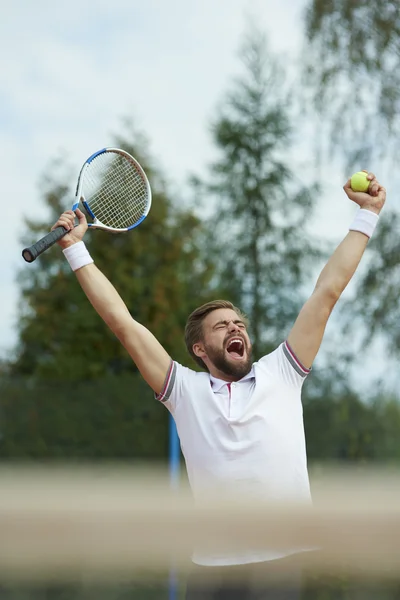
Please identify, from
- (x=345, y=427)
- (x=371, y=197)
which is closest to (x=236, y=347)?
(x=371, y=197)

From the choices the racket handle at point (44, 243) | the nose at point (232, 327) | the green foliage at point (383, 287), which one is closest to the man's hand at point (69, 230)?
the racket handle at point (44, 243)

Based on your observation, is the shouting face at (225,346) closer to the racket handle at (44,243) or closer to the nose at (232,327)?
the nose at (232,327)

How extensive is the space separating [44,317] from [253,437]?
16.1m

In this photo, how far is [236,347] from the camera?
3.34 metres

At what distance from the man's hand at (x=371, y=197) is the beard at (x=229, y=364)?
0.68 m

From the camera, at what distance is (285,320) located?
18812 millimetres

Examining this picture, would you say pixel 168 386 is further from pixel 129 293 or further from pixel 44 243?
pixel 129 293

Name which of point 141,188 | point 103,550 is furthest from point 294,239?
point 103,550

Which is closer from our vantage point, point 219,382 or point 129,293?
point 219,382

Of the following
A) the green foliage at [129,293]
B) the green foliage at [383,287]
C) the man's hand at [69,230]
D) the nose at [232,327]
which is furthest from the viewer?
the green foliage at [129,293]

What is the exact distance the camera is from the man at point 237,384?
9.50ft

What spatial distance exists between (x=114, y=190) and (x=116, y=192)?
40 millimetres

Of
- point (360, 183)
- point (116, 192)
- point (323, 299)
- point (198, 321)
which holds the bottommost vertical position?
point (323, 299)

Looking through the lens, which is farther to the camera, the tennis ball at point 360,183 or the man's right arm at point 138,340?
the tennis ball at point 360,183
